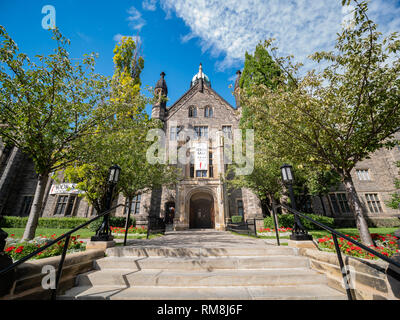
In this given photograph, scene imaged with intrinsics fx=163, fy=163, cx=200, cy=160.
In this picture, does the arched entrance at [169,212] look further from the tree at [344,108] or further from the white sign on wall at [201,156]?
the tree at [344,108]

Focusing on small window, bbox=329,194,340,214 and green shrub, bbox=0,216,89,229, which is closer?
green shrub, bbox=0,216,89,229

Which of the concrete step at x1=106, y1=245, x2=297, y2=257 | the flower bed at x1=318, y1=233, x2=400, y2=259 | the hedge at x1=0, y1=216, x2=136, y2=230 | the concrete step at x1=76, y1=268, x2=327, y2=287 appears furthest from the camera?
the hedge at x1=0, y1=216, x2=136, y2=230

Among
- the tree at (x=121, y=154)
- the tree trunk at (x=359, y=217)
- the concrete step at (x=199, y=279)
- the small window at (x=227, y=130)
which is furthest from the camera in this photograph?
the small window at (x=227, y=130)

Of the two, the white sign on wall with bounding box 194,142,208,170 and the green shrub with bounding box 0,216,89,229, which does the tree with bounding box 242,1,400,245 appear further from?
the green shrub with bounding box 0,216,89,229

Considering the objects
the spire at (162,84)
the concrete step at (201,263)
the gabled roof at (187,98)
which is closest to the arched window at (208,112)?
the gabled roof at (187,98)

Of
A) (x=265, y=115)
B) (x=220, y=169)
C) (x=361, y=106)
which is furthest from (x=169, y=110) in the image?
(x=361, y=106)

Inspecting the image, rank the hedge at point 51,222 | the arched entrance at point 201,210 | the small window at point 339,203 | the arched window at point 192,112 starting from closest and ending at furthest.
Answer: the hedge at point 51,222 < the arched entrance at point 201,210 < the small window at point 339,203 < the arched window at point 192,112

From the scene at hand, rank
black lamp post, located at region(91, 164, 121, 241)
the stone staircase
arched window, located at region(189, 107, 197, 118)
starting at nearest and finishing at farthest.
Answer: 1. the stone staircase
2. black lamp post, located at region(91, 164, 121, 241)
3. arched window, located at region(189, 107, 197, 118)

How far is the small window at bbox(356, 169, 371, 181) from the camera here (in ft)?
66.7

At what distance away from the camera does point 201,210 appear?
19.0 metres

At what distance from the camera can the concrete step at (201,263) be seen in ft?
12.8

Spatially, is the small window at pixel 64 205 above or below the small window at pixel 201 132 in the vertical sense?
below

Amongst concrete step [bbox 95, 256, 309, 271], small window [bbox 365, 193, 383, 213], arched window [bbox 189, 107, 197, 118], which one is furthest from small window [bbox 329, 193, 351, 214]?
concrete step [bbox 95, 256, 309, 271]

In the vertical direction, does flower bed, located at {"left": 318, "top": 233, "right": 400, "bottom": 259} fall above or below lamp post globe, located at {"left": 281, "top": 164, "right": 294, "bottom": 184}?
below
